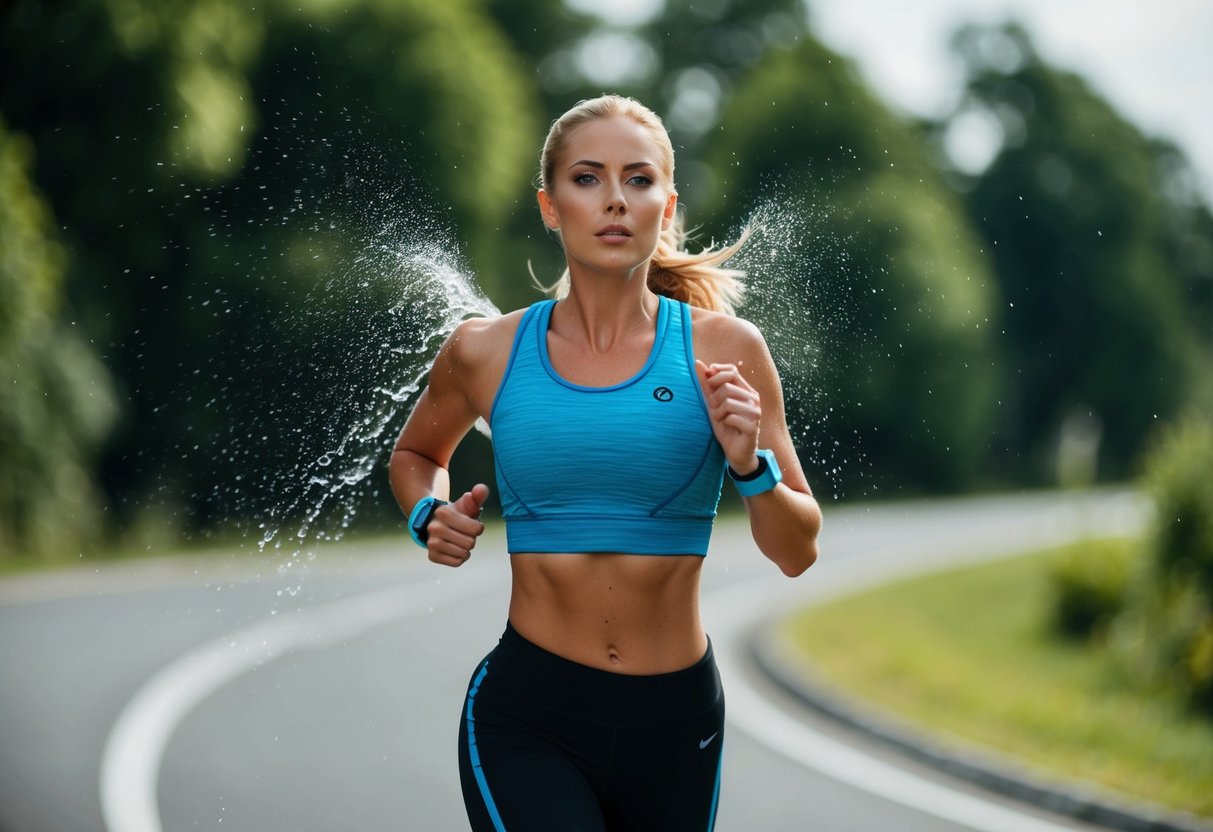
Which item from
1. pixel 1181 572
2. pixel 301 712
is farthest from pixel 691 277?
pixel 1181 572

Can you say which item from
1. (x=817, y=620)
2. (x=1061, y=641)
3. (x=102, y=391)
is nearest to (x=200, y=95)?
(x=102, y=391)

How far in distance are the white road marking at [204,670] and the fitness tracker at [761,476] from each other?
4688mm

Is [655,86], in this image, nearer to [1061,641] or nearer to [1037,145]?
[1037,145]

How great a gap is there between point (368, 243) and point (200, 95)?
20.4 m

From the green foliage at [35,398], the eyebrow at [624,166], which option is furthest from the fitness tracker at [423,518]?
the green foliage at [35,398]

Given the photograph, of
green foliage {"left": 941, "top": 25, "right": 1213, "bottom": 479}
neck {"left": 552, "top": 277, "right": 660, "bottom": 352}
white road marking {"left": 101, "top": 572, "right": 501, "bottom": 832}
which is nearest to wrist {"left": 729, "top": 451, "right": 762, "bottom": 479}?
neck {"left": 552, "top": 277, "right": 660, "bottom": 352}

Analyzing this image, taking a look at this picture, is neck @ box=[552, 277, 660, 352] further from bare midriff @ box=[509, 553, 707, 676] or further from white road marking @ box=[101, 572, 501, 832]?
white road marking @ box=[101, 572, 501, 832]

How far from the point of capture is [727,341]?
10.9 feet

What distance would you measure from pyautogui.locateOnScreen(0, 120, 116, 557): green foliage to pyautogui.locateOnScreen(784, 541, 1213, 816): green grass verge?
29.2ft

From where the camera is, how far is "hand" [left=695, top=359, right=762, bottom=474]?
2.99m

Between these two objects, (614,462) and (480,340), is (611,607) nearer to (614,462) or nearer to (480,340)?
(614,462)

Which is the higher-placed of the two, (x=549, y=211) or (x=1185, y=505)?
(x=549, y=211)

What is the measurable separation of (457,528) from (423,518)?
17 centimetres

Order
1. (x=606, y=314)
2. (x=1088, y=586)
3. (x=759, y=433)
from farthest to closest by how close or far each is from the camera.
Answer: (x=1088, y=586), (x=606, y=314), (x=759, y=433)
